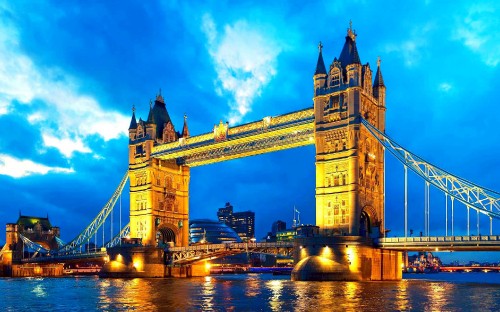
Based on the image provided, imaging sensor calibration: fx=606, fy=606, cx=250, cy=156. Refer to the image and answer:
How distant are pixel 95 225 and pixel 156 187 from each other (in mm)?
20937

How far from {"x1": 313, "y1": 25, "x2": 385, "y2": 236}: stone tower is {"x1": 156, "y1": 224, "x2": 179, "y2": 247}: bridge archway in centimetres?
3349

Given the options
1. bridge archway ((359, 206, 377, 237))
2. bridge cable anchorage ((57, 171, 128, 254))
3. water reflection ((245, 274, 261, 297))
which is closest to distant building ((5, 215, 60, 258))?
bridge cable anchorage ((57, 171, 128, 254))

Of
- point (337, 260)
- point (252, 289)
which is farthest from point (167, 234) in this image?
point (252, 289)

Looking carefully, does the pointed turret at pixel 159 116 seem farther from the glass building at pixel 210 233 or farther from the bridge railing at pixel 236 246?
the glass building at pixel 210 233

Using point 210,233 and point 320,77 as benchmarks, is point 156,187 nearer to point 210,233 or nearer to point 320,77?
point 320,77

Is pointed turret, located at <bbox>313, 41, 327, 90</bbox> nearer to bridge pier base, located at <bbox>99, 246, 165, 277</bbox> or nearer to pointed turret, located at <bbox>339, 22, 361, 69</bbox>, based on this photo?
pointed turret, located at <bbox>339, 22, 361, 69</bbox>

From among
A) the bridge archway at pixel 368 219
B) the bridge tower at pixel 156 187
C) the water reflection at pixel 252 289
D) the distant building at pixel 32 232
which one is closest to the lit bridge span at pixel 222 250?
the bridge tower at pixel 156 187

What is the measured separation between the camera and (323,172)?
7150 cm

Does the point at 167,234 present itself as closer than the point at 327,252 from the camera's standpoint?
No

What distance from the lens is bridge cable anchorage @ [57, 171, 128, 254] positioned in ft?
330

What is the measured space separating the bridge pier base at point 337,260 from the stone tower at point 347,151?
194cm

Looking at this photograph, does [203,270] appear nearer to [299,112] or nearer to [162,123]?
[162,123]

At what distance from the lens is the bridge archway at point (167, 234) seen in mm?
96625

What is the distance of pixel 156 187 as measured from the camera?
94625mm
